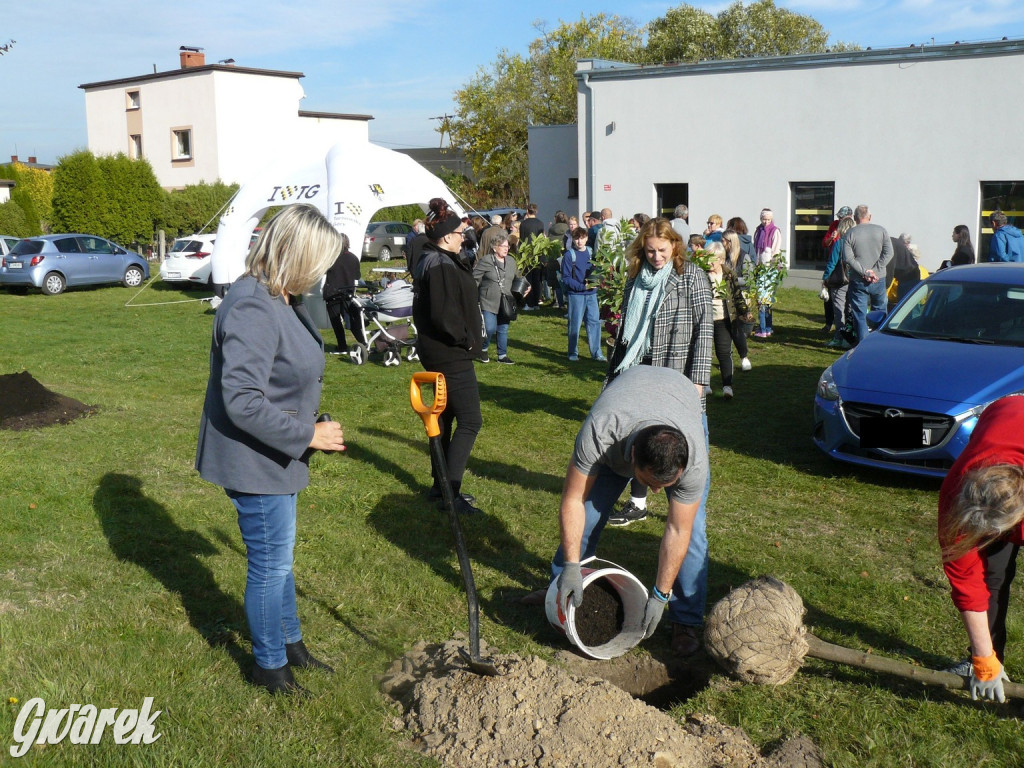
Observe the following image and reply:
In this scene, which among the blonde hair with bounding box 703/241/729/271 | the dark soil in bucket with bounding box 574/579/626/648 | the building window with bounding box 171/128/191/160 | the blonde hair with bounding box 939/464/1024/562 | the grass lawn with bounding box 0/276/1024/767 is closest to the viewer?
the blonde hair with bounding box 939/464/1024/562

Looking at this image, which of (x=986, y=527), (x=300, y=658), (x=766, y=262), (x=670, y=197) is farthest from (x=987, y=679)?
(x=670, y=197)

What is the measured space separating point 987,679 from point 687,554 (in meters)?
1.39

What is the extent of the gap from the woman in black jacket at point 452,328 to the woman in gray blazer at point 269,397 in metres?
2.53

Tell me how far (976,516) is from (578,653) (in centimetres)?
199

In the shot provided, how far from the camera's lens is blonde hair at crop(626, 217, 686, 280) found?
581 cm

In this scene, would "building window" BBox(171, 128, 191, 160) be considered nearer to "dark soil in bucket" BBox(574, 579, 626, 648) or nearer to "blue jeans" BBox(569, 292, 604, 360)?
"blue jeans" BBox(569, 292, 604, 360)

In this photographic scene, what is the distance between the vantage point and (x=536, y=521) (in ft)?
21.5

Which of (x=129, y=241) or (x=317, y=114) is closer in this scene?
(x=129, y=241)

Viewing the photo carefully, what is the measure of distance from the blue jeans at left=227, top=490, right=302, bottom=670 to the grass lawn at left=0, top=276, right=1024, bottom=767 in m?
0.24

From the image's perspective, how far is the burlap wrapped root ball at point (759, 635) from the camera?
4211mm

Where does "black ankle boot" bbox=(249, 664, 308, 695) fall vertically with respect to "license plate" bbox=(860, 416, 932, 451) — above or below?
below

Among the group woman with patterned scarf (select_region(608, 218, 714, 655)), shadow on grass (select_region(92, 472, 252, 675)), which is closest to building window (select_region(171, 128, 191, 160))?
shadow on grass (select_region(92, 472, 252, 675))

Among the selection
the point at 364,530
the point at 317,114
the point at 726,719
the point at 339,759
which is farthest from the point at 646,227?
the point at 317,114

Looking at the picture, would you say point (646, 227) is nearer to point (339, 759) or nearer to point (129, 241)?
point (339, 759)
